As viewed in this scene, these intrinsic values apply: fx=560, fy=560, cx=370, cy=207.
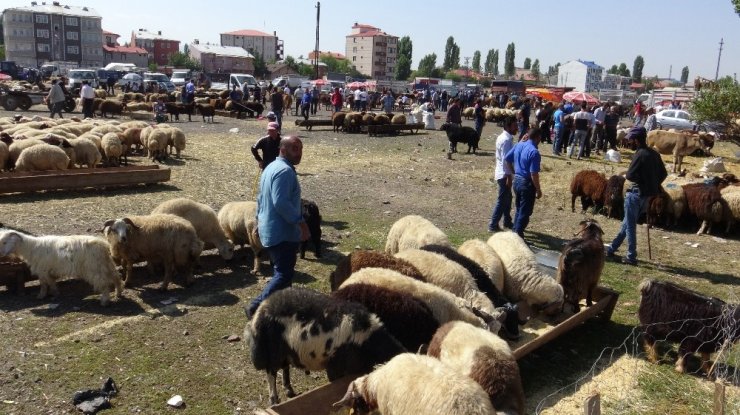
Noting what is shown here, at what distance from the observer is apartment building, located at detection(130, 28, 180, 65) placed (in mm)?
134250

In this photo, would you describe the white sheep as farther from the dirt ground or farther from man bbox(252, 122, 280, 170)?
man bbox(252, 122, 280, 170)

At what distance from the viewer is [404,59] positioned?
13688 centimetres

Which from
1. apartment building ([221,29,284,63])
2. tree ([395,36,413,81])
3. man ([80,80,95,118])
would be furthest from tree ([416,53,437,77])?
man ([80,80,95,118])

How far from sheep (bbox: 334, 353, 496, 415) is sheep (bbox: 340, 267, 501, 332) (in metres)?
1.19

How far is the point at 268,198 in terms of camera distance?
5.40 meters

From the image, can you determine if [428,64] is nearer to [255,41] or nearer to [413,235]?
[255,41]

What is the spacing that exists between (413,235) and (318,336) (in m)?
3.28

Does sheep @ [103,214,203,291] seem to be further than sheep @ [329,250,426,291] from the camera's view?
Yes

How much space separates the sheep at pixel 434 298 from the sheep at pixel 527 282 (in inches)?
53.7

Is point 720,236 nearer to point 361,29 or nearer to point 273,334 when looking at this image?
point 273,334

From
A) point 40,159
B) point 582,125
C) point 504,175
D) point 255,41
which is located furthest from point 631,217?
point 255,41

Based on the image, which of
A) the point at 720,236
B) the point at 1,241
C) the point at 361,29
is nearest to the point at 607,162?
the point at 720,236

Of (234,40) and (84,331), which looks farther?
(234,40)

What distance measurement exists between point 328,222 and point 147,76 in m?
45.2
